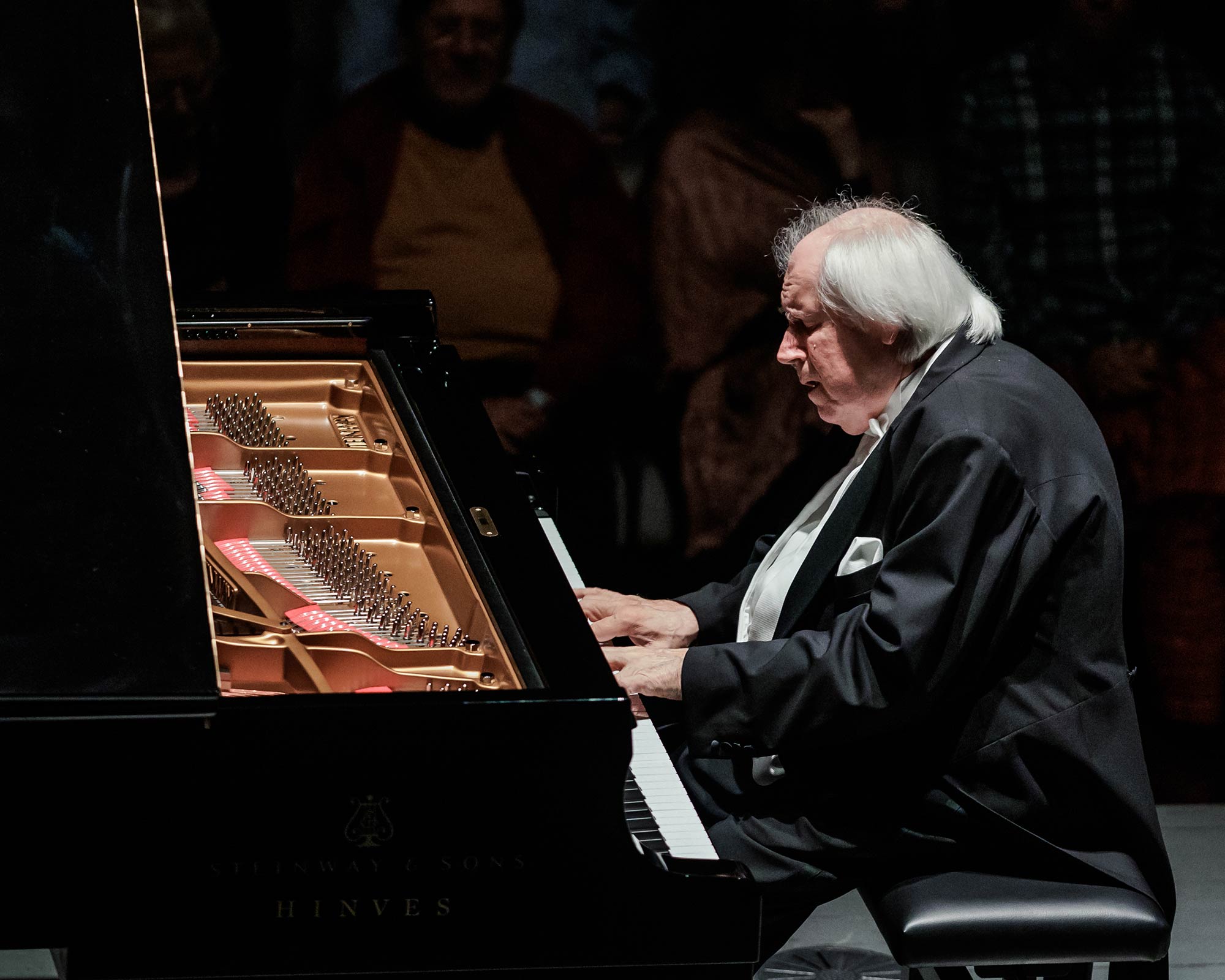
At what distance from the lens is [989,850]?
2.12 metres

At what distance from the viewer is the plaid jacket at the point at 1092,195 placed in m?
3.96

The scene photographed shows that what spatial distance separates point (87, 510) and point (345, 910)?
0.53 metres

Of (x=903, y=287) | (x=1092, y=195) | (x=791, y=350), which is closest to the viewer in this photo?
(x=903, y=287)

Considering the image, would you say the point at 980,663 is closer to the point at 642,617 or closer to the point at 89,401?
the point at 642,617

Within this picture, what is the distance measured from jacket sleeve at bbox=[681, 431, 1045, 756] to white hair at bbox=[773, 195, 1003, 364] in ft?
0.79

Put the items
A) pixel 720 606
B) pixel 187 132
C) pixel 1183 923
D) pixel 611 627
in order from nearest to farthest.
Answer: pixel 611 627
pixel 720 606
pixel 1183 923
pixel 187 132

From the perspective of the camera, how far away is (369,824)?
158 centimetres

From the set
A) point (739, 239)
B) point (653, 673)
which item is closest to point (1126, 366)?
point (739, 239)

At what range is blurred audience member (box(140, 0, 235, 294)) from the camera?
151 inches

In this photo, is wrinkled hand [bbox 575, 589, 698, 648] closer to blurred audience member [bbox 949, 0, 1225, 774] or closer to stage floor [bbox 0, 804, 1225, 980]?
stage floor [bbox 0, 804, 1225, 980]

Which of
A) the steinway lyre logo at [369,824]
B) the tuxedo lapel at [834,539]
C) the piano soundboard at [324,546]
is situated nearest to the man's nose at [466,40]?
the piano soundboard at [324,546]

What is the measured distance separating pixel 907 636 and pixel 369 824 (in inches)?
30.4

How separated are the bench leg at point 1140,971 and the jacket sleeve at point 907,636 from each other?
1.65ft

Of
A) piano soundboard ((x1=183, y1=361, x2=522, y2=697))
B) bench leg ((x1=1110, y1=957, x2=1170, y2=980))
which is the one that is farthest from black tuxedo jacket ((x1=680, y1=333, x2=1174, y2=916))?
piano soundboard ((x1=183, y1=361, x2=522, y2=697))
